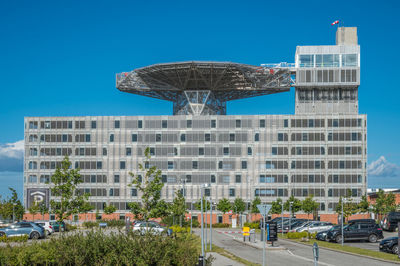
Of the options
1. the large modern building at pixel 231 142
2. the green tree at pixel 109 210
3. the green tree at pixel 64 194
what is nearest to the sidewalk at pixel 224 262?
the green tree at pixel 64 194

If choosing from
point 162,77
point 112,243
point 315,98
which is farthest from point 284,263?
point 315,98

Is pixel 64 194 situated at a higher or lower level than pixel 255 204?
higher

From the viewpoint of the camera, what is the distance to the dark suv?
48438mm

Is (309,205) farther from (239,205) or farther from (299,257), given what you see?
(299,257)


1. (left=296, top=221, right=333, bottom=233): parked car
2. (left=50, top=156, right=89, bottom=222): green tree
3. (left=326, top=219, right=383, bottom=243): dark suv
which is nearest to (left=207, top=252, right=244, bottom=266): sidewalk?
(left=326, top=219, right=383, bottom=243): dark suv

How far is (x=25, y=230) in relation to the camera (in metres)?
47.7

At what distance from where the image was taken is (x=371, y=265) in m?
30.5

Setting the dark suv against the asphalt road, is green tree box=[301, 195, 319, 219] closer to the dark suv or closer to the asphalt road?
the dark suv

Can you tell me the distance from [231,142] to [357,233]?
64.8 metres

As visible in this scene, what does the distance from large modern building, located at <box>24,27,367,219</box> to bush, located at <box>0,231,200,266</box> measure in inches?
3369

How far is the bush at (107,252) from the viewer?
22.3 m

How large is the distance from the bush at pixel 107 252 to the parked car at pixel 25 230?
25.1m

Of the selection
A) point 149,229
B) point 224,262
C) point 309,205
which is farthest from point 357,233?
point 309,205

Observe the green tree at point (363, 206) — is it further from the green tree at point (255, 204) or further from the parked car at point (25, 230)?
the parked car at point (25, 230)
